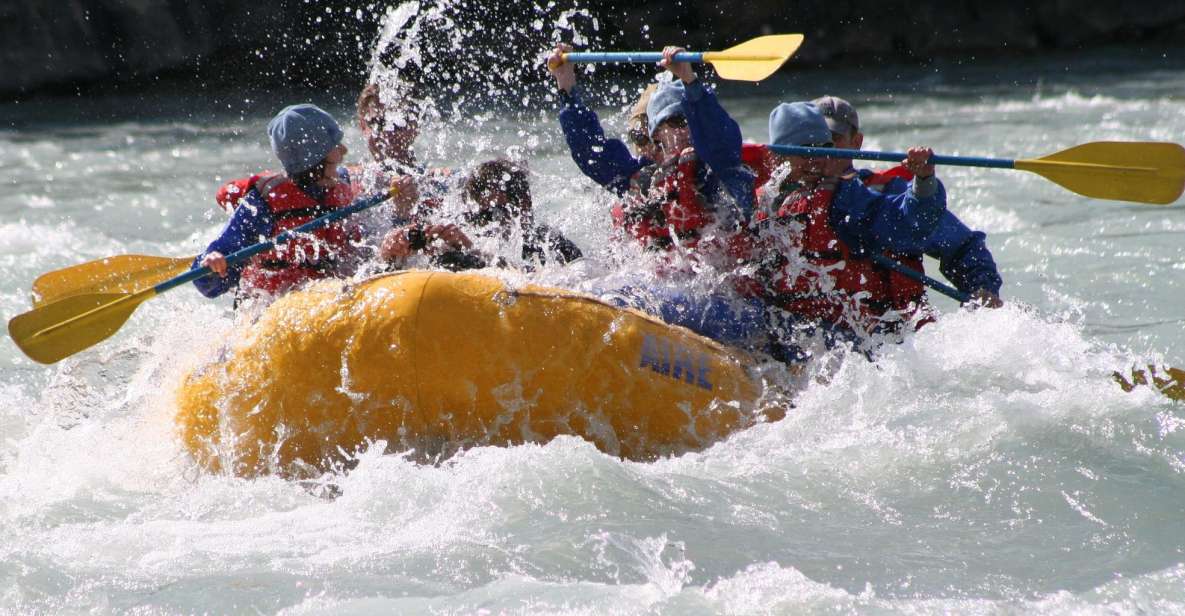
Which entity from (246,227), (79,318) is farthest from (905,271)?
(79,318)

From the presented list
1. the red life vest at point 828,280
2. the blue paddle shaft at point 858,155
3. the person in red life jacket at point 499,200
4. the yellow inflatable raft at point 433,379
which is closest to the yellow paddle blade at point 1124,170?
the blue paddle shaft at point 858,155

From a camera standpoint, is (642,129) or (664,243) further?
(642,129)

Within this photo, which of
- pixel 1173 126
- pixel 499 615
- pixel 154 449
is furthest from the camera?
pixel 1173 126

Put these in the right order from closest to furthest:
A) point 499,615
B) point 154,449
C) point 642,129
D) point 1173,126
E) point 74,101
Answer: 1. point 499,615
2. point 154,449
3. point 642,129
4. point 1173,126
5. point 74,101

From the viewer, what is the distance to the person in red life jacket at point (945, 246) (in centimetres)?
433

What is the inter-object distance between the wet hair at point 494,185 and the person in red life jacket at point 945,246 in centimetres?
108

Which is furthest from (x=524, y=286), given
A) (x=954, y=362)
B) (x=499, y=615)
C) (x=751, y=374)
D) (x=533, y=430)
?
(x=954, y=362)

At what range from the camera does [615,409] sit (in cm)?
370

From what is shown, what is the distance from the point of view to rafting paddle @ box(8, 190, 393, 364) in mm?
4090

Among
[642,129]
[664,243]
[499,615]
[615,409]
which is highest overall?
[642,129]

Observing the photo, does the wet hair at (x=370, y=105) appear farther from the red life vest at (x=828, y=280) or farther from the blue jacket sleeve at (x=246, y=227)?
the red life vest at (x=828, y=280)

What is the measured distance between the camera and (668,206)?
4.43 m

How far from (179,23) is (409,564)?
1103cm

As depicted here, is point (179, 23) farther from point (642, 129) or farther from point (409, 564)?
point (409, 564)
